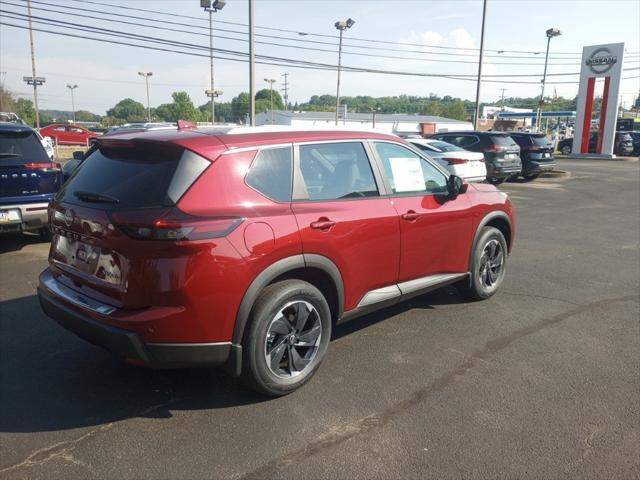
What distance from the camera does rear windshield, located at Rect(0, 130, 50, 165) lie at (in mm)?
6711

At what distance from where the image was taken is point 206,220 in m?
2.93

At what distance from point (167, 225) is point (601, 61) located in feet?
114

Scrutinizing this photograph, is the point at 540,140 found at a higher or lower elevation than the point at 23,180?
higher

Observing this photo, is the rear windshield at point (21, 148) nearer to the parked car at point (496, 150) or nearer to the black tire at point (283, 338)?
the black tire at point (283, 338)

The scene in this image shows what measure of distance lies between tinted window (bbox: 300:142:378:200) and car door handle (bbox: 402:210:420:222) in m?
0.32

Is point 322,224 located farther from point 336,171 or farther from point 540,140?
point 540,140

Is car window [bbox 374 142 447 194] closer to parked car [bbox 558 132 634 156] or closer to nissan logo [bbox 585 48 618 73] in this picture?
nissan logo [bbox 585 48 618 73]

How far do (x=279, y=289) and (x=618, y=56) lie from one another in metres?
34.2

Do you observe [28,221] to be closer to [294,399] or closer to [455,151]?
A: [294,399]

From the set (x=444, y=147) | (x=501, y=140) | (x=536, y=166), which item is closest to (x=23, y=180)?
(x=444, y=147)

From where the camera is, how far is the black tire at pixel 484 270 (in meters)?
5.08

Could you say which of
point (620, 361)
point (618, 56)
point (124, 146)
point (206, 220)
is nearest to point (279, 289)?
point (206, 220)

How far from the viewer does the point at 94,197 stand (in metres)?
3.22

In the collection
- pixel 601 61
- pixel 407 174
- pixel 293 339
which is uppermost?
pixel 601 61
